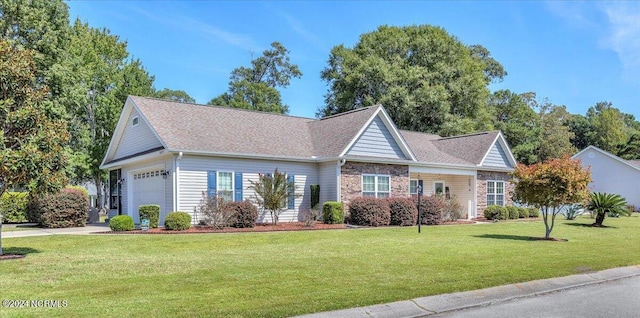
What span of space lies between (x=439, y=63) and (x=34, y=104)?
3642 centimetres

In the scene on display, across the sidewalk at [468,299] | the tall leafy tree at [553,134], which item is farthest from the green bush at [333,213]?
the tall leafy tree at [553,134]

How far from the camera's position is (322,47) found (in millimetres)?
49156

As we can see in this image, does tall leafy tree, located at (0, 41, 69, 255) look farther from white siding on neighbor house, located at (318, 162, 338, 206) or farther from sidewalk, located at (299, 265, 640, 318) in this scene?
white siding on neighbor house, located at (318, 162, 338, 206)

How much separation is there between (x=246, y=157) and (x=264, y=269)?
12455 millimetres

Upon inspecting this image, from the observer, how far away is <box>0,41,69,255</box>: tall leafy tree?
34.4ft

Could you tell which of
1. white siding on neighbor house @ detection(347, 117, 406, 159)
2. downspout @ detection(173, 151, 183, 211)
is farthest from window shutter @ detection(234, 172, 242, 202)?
white siding on neighbor house @ detection(347, 117, 406, 159)

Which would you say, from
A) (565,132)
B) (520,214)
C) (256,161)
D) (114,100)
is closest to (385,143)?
(256,161)

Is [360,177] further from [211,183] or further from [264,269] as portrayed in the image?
[264,269]

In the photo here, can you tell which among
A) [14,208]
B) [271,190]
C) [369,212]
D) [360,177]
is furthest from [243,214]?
[14,208]

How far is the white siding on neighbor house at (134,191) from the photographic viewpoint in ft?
67.3

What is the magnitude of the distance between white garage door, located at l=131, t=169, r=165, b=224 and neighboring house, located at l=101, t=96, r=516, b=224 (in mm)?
47

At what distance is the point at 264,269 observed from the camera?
31.0 ft

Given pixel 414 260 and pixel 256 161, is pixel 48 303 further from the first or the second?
pixel 256 161

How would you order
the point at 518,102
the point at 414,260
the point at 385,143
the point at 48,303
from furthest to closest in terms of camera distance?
the point at 518,102 < the point at 385,143 < the point at 414,260 < the point at 48,303
